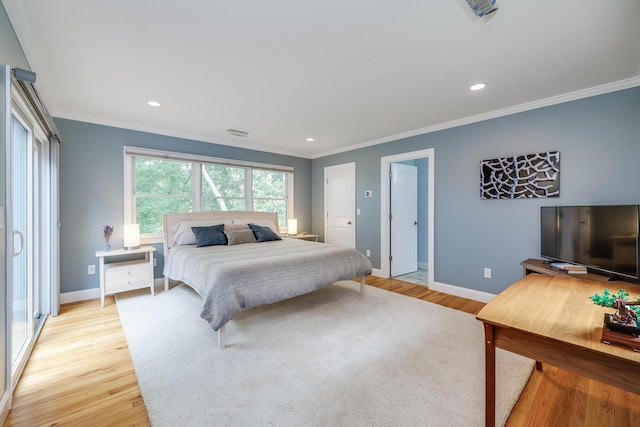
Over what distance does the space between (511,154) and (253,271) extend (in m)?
3.23

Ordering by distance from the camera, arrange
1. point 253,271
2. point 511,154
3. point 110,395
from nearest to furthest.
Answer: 1. point 110,395
2. point 253,271
3. point 511,154

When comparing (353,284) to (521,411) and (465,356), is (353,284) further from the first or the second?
(521,411)

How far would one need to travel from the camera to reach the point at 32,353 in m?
2.22

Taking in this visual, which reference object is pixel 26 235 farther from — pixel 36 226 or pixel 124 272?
pixel 124 272

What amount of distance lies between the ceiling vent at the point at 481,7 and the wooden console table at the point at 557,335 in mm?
1629

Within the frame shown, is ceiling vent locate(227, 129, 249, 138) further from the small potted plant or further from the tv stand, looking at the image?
the tv stand

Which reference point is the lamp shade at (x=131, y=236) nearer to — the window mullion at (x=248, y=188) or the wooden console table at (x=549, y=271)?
the window mullion at (x=248, y=188)

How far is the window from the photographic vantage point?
393 centimetres

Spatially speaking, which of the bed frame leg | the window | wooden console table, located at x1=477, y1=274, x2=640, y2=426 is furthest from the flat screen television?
the window

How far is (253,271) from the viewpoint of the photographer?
2.54 metres

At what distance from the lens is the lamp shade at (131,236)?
11.5 ft

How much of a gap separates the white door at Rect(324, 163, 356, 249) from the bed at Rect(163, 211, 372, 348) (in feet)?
4.57

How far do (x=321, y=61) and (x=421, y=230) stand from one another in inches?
161

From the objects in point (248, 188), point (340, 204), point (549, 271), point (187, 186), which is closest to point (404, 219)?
point (340, 204)
